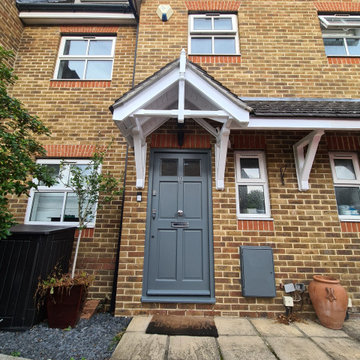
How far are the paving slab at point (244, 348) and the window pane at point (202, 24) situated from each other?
5.97 m

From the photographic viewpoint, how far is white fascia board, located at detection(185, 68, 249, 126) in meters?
2.98

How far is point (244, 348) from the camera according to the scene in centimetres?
228

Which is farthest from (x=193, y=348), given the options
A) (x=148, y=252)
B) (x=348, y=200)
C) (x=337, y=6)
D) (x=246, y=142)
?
(x=337, y=6)

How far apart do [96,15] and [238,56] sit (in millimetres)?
3658

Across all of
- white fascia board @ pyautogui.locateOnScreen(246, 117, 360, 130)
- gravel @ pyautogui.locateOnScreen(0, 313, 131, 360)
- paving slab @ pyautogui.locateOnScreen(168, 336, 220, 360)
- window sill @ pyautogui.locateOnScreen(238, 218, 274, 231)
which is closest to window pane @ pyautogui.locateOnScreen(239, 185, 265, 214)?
window sill @ pyautogui.locateOnScreen(238, 218, 274, 231)

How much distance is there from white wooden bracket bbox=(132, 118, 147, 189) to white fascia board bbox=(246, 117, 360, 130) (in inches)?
66.0

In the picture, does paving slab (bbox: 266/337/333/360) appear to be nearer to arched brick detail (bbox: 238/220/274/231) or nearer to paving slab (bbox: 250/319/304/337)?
paving slab (bbox: 250/319/304/337)

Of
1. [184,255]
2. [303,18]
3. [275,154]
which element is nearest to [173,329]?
[184,255]

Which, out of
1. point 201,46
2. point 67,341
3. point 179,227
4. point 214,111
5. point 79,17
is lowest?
point 67,341

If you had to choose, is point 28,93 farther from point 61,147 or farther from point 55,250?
point 55,250

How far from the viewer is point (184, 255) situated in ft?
11.2

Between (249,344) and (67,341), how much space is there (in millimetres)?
2134

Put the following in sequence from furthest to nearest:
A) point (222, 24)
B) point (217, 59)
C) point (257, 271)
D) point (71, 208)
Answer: point (222, 24)
point (217, 59)
point (71, 208)
point (257, 271)

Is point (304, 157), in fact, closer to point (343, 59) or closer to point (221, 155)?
point (221, 155)
